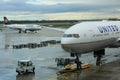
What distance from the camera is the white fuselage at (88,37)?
88.5 ft

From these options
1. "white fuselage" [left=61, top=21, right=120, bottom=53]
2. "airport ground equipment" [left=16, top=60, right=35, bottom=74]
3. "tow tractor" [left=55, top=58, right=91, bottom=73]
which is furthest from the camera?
"tow tractor" [left=55, top=58, right=91, bottom=73]

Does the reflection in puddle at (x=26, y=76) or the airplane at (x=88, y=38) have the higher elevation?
the airplane at (x=88, y=38)

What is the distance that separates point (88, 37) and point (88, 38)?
12 centimetres

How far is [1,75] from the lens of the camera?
26.5 metres

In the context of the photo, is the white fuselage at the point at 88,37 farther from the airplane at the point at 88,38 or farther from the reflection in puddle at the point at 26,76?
the reflection in puddle at the point at 26,76

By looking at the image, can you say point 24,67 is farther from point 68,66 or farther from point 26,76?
point 68,66

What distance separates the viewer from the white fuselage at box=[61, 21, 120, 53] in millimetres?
26984

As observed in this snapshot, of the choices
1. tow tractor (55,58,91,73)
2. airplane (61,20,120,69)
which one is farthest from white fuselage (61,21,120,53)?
tow tractor (55,58,91,73)

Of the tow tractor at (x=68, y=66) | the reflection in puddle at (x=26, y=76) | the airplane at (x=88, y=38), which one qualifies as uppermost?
the airplane at (x=88, y=38)

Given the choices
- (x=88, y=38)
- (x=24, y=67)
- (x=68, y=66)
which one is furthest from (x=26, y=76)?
(x=88, y=38)

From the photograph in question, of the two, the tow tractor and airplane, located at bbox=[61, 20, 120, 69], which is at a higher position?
airplane, located at bbox=[61, 20, 120, 69]

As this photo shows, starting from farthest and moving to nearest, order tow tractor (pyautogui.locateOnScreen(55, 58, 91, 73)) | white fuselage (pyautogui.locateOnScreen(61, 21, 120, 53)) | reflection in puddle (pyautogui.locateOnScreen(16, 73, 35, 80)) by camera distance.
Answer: tow tractor (pyautogui.locateOnScreen(55, 58, 91, 73)), white fuselage (pyautogui.locateOnScreen(61, 21, 120, 53)), reflection in puddle (pyautogui.locateOnScreen(16, 73, 35, 80))

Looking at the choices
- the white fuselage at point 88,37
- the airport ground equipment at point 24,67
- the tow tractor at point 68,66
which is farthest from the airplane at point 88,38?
the airport ground equipment at point 24,67

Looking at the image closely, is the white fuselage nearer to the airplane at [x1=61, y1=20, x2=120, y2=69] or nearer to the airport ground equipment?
the airplane at [x1=61, y1=20, x2=120, y2=69]
